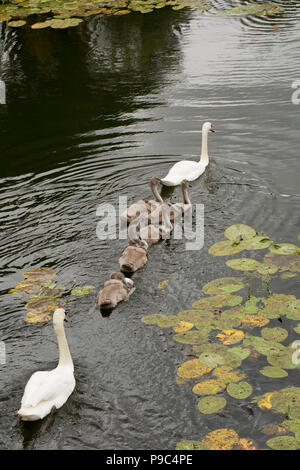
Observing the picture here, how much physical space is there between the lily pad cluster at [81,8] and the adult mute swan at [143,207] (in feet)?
36.6

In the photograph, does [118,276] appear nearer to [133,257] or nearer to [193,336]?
[133,257]

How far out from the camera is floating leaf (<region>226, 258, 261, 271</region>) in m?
9.05

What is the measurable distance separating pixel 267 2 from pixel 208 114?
8412mm

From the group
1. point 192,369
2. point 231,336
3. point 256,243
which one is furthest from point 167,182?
point 192,369

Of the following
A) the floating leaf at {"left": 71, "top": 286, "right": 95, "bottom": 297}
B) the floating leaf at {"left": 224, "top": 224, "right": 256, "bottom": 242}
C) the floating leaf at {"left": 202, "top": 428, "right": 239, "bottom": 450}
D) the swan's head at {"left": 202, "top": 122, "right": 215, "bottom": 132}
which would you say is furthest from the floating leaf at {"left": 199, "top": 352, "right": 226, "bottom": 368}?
the swan's head at {"left": 202, "top": 122, "right": 215, "bottom": 132}

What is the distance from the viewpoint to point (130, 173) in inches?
477

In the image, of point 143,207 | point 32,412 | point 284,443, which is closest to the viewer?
point 284,443

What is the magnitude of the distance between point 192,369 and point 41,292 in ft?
8.47

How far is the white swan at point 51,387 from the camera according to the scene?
6.88 m

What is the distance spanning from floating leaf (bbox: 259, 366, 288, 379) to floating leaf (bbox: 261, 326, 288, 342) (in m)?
0.50

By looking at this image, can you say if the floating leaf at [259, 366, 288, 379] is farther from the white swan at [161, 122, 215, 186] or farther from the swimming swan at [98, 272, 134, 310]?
the white swan at [161, 122, 215, 186]

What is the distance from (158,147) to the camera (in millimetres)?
13117

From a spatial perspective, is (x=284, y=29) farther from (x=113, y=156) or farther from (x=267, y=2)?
(x=113, y=156)

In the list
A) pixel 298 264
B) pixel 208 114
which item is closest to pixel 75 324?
pixel 298 264
